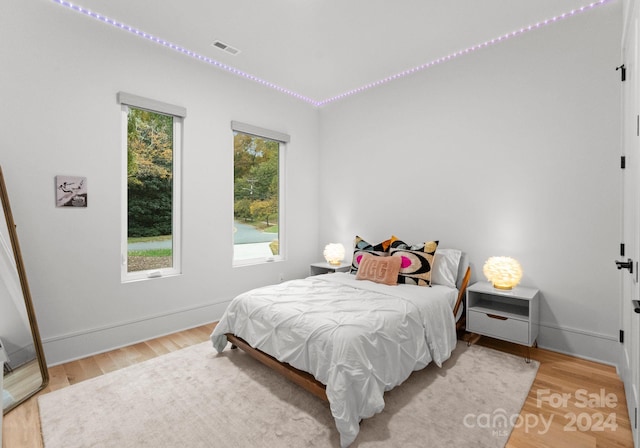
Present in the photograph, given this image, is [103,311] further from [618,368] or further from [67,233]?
[618,368]

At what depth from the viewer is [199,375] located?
258cm

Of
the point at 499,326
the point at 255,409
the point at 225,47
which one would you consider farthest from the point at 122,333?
the point at 499,326

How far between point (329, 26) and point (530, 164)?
232 cm

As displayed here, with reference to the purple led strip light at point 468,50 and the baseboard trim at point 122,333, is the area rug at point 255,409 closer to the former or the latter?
the baseboard trim at point 122,333

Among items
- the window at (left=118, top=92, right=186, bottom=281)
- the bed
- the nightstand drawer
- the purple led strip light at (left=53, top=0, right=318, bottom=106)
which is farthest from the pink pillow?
the purple led strip light at (left=53, top=0, right=318, bottom=106)

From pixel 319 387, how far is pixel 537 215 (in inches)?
101

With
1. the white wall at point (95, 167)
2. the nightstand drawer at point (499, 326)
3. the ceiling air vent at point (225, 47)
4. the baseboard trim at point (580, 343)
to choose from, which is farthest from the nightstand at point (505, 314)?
the ceiling air vent at point (225, 47)

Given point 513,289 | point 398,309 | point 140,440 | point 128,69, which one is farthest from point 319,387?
point 128,69

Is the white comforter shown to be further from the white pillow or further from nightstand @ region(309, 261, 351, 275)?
nightstand @ region(309, 261, 351, 275)

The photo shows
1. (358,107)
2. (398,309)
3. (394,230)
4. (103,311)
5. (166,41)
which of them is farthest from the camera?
(358,107)

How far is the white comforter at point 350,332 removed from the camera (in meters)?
1.92

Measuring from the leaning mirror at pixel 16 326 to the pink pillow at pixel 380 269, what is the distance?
9.20ft

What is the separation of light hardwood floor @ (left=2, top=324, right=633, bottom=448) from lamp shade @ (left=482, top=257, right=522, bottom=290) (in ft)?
2.10

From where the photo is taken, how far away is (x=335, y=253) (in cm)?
452
